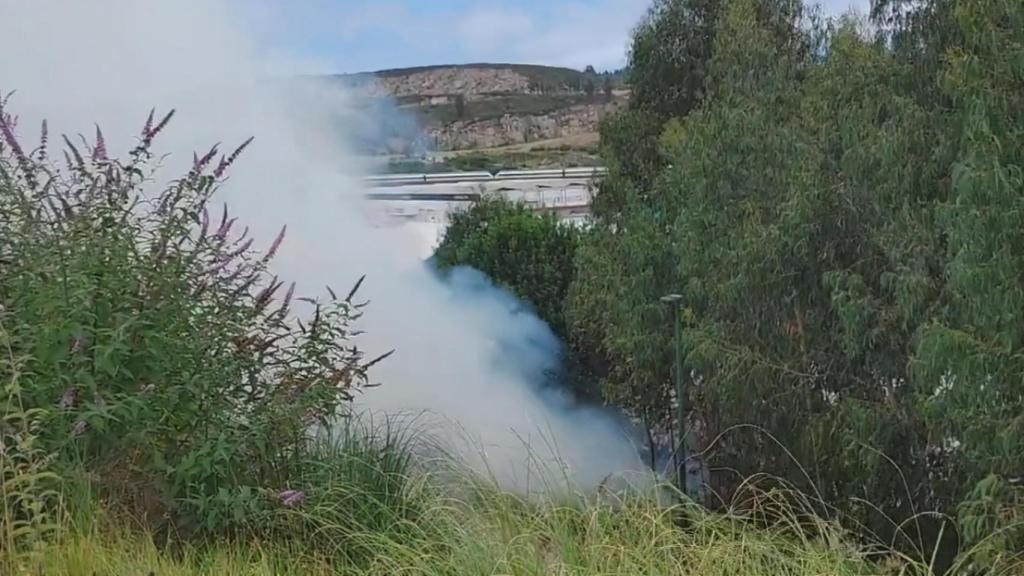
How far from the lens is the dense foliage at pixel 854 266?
3.59 metres

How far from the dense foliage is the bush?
223 centimetres

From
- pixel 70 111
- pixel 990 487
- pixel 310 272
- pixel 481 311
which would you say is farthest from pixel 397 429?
pixel 481 311

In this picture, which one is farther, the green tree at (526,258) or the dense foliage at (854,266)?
the green tree at (526,258)

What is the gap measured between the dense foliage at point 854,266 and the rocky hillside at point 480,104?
216cm

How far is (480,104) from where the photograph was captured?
28.4 feet

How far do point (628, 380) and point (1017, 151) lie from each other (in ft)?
12.1

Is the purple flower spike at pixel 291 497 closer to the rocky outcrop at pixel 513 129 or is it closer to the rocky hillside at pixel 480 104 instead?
the rocky hillside at pixel 480 104

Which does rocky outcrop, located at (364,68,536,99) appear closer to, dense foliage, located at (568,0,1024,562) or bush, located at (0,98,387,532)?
dense foliage, located at (568,0,1024,562)

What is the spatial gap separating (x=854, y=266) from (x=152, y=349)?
3409 millimetres

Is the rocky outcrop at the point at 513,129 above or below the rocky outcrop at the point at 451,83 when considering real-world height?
below

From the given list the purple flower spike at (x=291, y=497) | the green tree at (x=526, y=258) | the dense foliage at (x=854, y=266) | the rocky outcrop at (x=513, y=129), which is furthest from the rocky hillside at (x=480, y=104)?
the purple flower spike at (x=291, y=497)

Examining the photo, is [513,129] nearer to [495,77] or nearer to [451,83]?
[495,77]

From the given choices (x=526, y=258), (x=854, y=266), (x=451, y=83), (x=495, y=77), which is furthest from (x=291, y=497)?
(x=495, y=77)

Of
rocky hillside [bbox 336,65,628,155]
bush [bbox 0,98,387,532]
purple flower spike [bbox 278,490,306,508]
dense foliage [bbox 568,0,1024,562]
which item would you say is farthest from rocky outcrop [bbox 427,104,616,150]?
purple flower spike [bbox 278,490,306,508]
